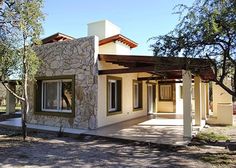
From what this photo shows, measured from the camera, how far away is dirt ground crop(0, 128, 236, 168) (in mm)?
7797

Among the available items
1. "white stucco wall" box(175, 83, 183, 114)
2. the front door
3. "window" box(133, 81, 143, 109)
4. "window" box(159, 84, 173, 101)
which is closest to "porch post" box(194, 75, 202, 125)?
"window" box(133, 81, 143, 109)

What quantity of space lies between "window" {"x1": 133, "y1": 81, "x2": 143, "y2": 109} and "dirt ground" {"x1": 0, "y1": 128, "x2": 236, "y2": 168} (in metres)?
8.21

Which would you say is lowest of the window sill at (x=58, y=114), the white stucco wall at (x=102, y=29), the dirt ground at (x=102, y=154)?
the dirt ground at (x=102, y=154)

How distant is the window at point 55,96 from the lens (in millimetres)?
14414

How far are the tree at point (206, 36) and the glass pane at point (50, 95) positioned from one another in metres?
7.93

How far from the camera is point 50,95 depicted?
15383 millimetres

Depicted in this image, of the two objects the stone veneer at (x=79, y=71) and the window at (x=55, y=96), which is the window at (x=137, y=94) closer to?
the window at (x=55, y=96)

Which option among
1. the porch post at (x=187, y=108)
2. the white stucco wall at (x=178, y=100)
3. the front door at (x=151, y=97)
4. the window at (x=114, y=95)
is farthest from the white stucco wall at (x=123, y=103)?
the white stucco wall at (x=178, y=100)

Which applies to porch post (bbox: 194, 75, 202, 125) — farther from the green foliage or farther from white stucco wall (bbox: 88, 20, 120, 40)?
the green foliage

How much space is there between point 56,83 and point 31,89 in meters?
1.85

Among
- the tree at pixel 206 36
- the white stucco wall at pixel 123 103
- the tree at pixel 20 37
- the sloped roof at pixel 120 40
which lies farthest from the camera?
the sloped roof at pixel 120 40

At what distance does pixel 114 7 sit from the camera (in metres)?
14.3

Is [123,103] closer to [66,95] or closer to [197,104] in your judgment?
[66,95]

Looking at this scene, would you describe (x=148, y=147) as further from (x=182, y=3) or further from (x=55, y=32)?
(x=55, y=32)
